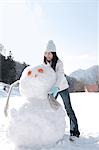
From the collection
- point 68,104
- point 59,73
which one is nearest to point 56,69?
point 59,73

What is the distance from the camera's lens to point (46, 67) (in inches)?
191

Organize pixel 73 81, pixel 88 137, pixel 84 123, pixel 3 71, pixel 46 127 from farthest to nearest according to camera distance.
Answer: pixel 73 81 < pixel 3 71 < pixel 84 123 < pixel 88 137 < pixel 46 127

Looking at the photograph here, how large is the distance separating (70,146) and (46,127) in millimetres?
569

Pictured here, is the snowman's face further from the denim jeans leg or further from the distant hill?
the distant hill

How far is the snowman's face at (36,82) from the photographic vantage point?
4.68 metres

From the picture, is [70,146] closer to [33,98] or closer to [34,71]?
[33,98]

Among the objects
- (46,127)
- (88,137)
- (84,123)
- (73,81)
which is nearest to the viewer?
(46,127)

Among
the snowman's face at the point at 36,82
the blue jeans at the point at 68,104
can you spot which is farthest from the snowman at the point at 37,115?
the blue jeans at the point at 68,104

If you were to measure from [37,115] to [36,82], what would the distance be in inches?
20.1

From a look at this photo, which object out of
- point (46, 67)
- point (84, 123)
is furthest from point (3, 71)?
point (46, 67)

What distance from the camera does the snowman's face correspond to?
468 centimetres

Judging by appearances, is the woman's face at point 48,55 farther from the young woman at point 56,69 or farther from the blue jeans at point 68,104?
the blue jeans at point 68,104

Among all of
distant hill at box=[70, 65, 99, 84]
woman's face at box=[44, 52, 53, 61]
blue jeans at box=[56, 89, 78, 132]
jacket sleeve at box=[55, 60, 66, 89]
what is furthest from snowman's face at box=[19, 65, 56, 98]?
distant hill at box=[70, 65, 99, 84]

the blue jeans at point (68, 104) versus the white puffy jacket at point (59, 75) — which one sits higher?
the white puffy jacket at point (59, 75)
